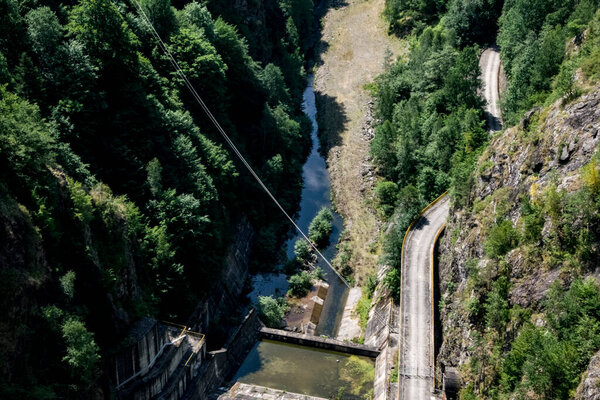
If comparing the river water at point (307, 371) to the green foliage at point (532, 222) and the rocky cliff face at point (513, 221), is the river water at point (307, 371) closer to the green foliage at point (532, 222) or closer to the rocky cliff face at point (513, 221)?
the rocky cliff face at point (513, 221)

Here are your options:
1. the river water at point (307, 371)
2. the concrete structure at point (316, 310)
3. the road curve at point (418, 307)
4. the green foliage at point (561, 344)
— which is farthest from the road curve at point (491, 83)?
the green foliage at point (561, 344)

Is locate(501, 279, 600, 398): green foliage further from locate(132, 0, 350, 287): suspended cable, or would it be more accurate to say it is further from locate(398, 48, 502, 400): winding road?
locate(132, 0, 350, 287): suspended cable

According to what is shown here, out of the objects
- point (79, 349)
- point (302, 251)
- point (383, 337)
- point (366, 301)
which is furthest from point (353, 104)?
point (79, 349)

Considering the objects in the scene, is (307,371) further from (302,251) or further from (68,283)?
(68,283)

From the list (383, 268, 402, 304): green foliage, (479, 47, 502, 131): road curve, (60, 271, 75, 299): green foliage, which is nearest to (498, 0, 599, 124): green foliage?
(479, 47, 502, 131): road curve

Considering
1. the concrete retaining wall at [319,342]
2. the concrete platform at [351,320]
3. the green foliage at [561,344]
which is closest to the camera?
the green foliage at [561,344]

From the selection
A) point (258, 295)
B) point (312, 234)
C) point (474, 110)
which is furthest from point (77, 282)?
point (474, 110)
